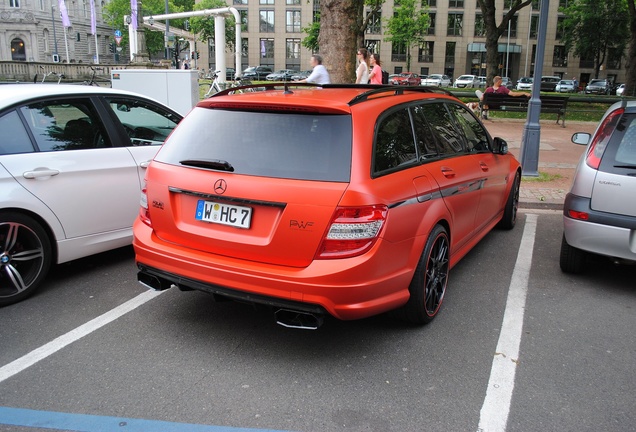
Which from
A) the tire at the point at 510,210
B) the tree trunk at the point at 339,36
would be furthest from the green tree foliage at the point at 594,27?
the tire at the point at 510,210

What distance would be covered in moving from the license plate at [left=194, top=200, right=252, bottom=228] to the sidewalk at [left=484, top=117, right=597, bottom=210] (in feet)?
19.4

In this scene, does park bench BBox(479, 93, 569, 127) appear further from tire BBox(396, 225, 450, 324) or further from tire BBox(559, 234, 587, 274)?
tire BBox(396, 225, 450, 324)

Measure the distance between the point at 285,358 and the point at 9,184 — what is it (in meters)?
2.56

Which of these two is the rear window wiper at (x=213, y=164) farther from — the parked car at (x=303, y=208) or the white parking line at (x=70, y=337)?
the white parking line at (x=70, y=337)

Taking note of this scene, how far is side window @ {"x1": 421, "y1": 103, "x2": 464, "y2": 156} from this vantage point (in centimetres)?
462

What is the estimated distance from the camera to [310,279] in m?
3.24

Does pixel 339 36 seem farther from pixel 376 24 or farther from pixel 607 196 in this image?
pixel 376 24

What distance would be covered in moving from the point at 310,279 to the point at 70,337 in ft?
6.14

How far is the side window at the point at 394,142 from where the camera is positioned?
363 centimetres

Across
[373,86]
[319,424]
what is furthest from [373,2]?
[319,424]

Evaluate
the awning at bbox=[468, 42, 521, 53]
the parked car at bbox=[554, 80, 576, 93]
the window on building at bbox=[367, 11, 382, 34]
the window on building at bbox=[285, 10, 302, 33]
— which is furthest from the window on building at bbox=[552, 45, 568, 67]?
the window on building at bbox=[285, 10, 302, 33]

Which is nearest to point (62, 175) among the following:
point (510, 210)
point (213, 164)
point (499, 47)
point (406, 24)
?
point (213, 164)

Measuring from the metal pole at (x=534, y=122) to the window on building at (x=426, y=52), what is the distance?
73.1 meters

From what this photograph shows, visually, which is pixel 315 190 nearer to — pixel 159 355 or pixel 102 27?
pixel 159 355
